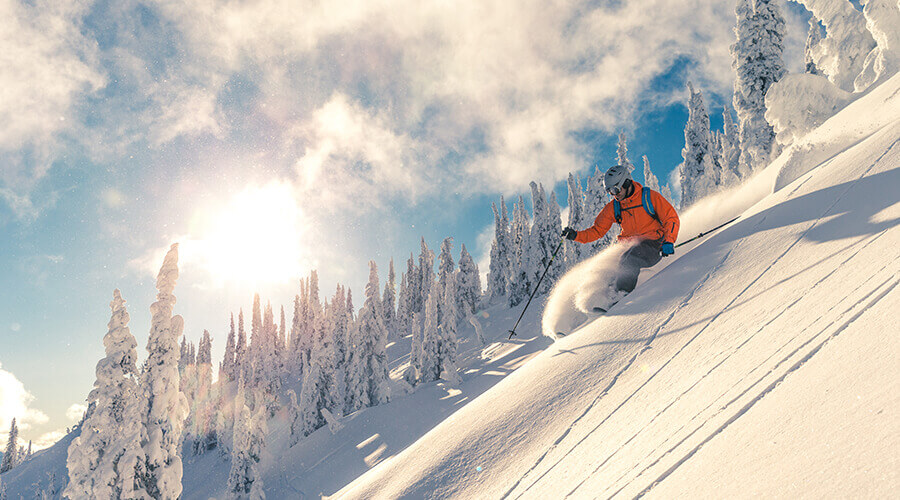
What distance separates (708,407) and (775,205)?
421cm

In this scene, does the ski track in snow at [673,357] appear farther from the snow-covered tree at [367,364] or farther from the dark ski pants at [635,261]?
the snow-covered tree at [367,364]

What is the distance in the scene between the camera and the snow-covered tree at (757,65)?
2234 centimetres

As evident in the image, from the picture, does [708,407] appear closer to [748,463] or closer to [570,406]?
[748,463]

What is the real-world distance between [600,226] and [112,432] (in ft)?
49.1

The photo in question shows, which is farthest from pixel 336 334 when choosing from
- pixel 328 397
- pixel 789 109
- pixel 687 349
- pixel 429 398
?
pixel 687 349

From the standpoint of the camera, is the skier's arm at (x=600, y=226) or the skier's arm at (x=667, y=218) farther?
the skier's arm at (x=600, y=226)

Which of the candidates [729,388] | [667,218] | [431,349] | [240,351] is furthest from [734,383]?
[240,351]

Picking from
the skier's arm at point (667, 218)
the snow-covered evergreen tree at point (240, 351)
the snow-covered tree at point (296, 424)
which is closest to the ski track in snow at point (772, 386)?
the skier's arm at point (667, 218)

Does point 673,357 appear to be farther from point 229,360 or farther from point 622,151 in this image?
point 229,360

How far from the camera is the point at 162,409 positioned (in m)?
12.9

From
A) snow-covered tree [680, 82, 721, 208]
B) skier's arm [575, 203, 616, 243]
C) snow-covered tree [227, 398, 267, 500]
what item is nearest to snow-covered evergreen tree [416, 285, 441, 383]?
snow-covered tree [227, 398, 267, 500]

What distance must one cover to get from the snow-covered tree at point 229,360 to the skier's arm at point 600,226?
97398mm

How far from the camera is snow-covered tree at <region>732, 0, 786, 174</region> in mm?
22344

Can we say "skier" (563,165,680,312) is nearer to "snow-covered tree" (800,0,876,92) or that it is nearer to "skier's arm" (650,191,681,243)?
"skier's arm" (650,191,681,243)
